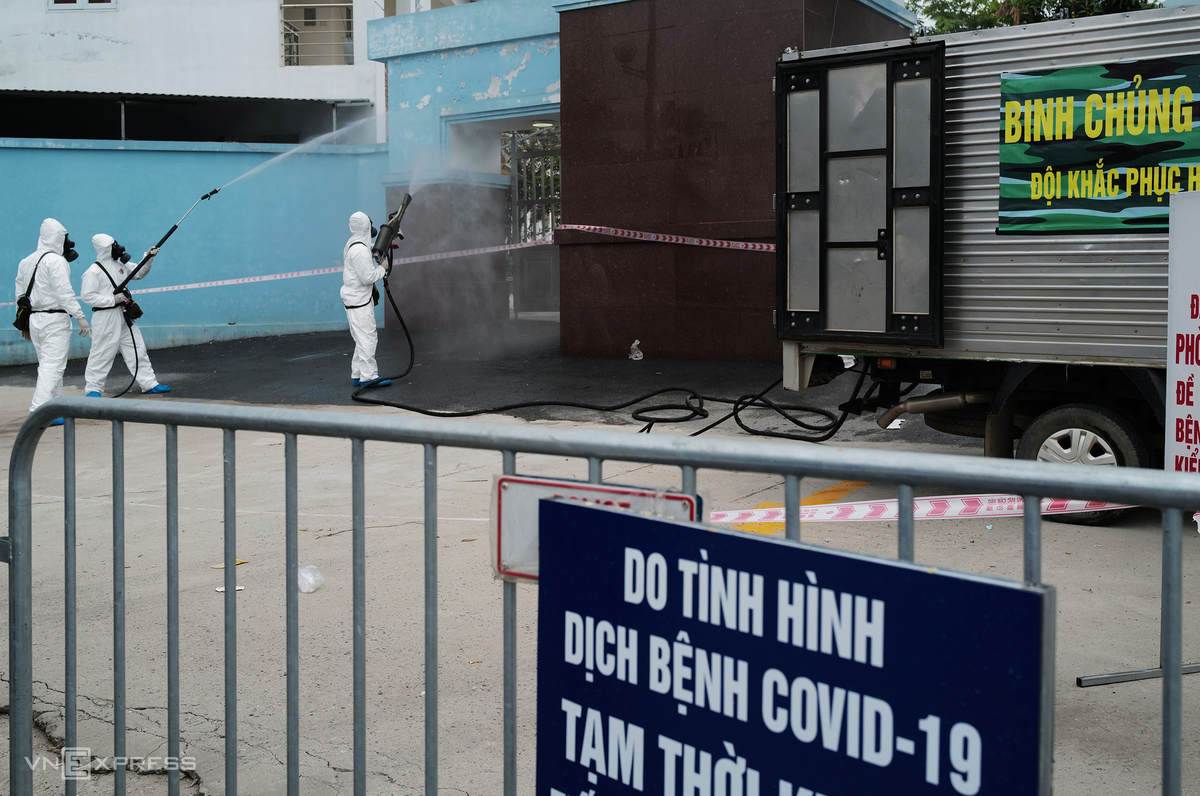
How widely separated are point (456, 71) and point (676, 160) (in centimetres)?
628

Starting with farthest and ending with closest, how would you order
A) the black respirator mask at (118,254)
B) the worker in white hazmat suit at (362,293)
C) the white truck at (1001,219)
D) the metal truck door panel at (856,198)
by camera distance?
the worker in white hazmat suit at (362,293), the black respirator mask at (118,254), the metal truck door panel at (856,198), the white truck at (1001,219)

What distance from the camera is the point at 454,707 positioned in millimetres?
3855

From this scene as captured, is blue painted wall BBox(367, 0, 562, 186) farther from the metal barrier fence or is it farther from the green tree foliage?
the metal barrier fence

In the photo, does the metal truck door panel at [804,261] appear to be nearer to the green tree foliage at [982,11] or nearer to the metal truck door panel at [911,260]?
the metal truck door panel at [911,260]

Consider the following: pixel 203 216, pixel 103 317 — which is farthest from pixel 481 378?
pixel 203 216

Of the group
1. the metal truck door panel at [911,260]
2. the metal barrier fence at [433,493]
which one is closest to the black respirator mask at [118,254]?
the metal truck door panel at [911,260]

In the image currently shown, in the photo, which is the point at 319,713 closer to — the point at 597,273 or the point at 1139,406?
the point at 1139,406

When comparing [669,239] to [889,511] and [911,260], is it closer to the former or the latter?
[911,260]

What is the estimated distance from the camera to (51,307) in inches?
450

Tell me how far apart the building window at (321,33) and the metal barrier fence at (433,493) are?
2274 cm

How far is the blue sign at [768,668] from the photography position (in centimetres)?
149

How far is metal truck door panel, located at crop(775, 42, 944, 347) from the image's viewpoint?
6473 millimetres

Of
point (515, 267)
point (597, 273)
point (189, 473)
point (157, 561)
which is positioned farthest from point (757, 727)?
point (515, 267)

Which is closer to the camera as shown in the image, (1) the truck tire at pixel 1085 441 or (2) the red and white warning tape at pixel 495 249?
(1) the truck tire at pixel 1085 441
